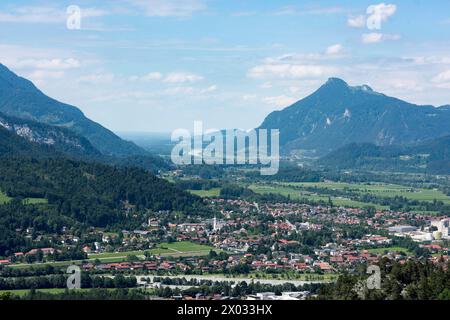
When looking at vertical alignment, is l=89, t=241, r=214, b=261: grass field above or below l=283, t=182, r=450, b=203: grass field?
below

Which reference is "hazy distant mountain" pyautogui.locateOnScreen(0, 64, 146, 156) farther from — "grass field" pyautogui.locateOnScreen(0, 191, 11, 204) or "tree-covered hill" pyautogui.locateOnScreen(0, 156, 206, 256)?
"grass field" pyautogui.locateOnScreen(0, 191, 11, 204)

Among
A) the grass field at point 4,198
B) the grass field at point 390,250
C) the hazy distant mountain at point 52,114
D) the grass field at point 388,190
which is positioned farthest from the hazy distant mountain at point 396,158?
the grass field at point 4,198

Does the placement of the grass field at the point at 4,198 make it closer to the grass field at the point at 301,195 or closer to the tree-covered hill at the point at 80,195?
the tree-covered hill at the point at 80,195

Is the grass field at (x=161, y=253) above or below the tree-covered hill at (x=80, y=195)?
below

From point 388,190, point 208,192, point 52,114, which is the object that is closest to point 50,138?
point 208,192

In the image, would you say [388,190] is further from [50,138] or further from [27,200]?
[27,200]

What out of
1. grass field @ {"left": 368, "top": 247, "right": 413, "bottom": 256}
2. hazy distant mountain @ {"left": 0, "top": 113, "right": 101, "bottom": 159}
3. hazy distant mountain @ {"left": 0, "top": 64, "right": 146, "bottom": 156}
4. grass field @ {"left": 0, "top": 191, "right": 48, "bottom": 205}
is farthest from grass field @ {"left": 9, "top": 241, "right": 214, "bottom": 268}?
→ hazy distant mountain @ {"left": 0, "top": 64, "right": 146, "bottom": 156}
